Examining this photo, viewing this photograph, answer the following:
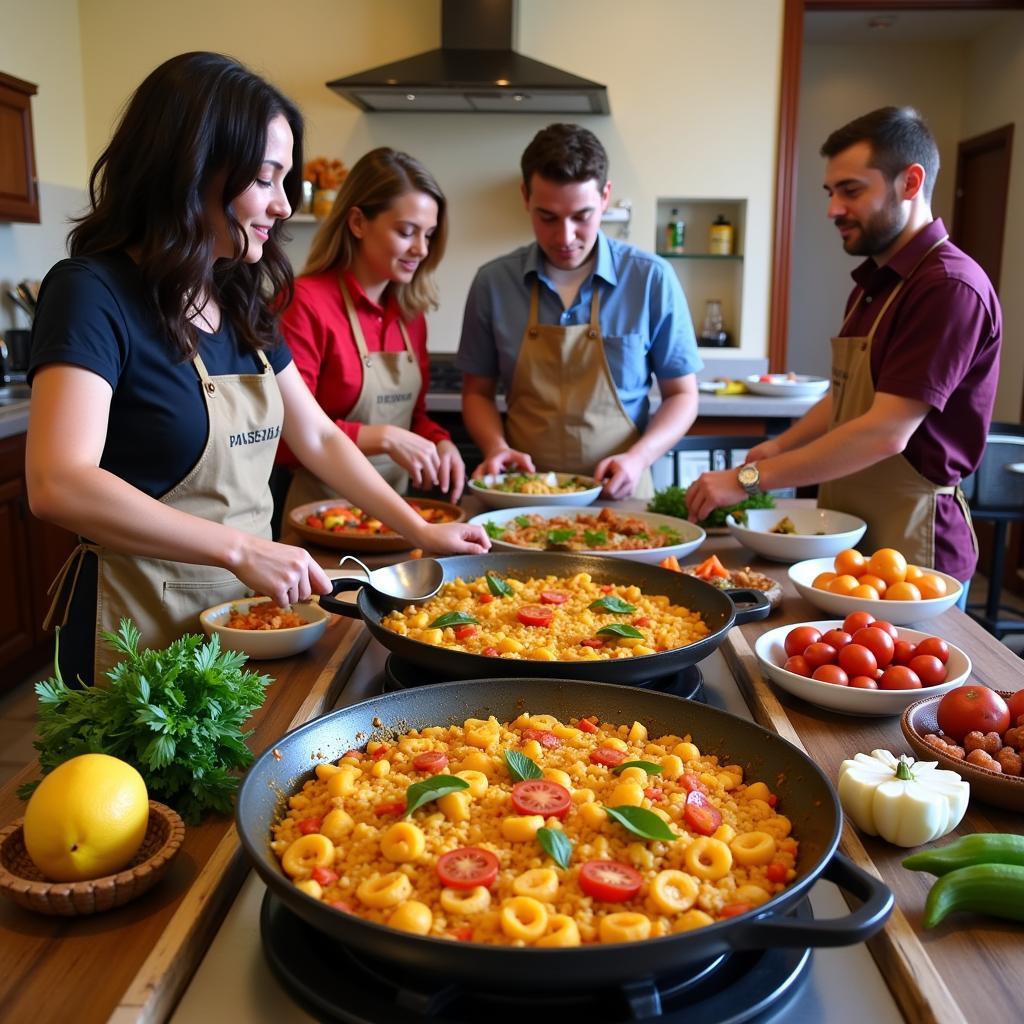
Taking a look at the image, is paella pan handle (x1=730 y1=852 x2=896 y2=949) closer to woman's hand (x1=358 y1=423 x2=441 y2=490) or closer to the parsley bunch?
the parsley bunch

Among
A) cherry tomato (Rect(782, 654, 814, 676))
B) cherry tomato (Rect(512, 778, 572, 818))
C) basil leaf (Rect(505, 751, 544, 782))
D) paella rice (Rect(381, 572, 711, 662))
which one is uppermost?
basil leaf (Rect(505, 751, 544, 782))

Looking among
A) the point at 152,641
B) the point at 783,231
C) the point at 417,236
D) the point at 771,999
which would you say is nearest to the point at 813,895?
the point at 771,999

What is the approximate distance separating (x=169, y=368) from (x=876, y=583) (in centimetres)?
130

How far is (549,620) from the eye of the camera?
5.32ft

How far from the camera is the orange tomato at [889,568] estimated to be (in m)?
1.83

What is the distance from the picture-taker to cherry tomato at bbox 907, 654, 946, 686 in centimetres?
143

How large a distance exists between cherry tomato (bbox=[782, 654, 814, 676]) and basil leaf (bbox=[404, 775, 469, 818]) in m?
0.62

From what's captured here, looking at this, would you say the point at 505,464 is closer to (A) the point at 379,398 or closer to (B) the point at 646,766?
(A) the point at 379,398

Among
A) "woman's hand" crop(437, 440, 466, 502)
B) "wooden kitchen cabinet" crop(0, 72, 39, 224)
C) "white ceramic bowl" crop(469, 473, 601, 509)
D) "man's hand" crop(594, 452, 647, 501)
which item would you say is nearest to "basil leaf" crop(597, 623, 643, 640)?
"white ceramic bowl" crop(469, 473, 601, 509)

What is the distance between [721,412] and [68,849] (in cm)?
436

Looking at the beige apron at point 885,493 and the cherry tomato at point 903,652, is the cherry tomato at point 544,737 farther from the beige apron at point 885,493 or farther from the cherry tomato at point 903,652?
the beige apron at point 885,493

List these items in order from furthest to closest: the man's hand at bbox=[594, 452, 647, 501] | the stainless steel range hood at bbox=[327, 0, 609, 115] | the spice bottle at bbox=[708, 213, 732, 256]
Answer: the spice bottle at bbox=[708, 213, 732, 256] → the stainless steel range hood at bbox=[327, 0, 609, 115] → the man's hand at bbox=[594, 452, 647, 501]

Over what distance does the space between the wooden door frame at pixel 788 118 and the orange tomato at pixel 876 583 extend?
4.15m

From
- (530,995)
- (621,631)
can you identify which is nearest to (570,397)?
(621,631)
